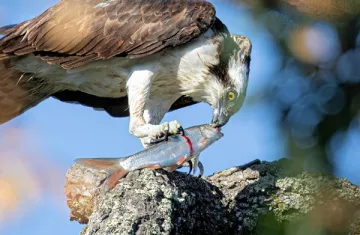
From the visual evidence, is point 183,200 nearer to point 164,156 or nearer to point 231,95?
point 164,156

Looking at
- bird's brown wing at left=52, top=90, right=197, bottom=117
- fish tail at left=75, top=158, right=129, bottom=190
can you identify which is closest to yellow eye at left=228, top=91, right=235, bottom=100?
bird's brown wing at left=52, top=90, right=197, bottom=117

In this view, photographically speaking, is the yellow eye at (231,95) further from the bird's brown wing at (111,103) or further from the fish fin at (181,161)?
the fish fin at (181,161)

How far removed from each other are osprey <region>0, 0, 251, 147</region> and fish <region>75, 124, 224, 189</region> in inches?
17.5

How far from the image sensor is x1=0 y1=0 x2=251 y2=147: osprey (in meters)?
6.41

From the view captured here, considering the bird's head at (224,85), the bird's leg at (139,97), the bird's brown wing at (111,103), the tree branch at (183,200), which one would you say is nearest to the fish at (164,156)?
the tree branch at (183,200)

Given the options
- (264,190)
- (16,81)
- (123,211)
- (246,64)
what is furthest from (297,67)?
(16,81)

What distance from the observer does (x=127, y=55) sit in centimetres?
647

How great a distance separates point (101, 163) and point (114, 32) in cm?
210

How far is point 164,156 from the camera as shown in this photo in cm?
522

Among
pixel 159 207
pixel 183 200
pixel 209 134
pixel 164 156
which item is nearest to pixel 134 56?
pixel 209 134

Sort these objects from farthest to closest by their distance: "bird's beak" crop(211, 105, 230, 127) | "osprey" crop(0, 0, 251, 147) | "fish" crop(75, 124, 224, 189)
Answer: "osprey" crop(0, 0, 251, 147), "bird's beak" crop(211, 105, 230, 127), "fish" crop(75, 124, 224, 189)

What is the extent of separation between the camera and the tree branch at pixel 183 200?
3887 mm

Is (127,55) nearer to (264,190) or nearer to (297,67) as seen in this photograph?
(264,190)

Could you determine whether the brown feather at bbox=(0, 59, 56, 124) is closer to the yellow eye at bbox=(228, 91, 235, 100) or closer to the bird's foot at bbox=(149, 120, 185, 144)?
the bird's foot at bbox=(149, 120, 185, 144)
